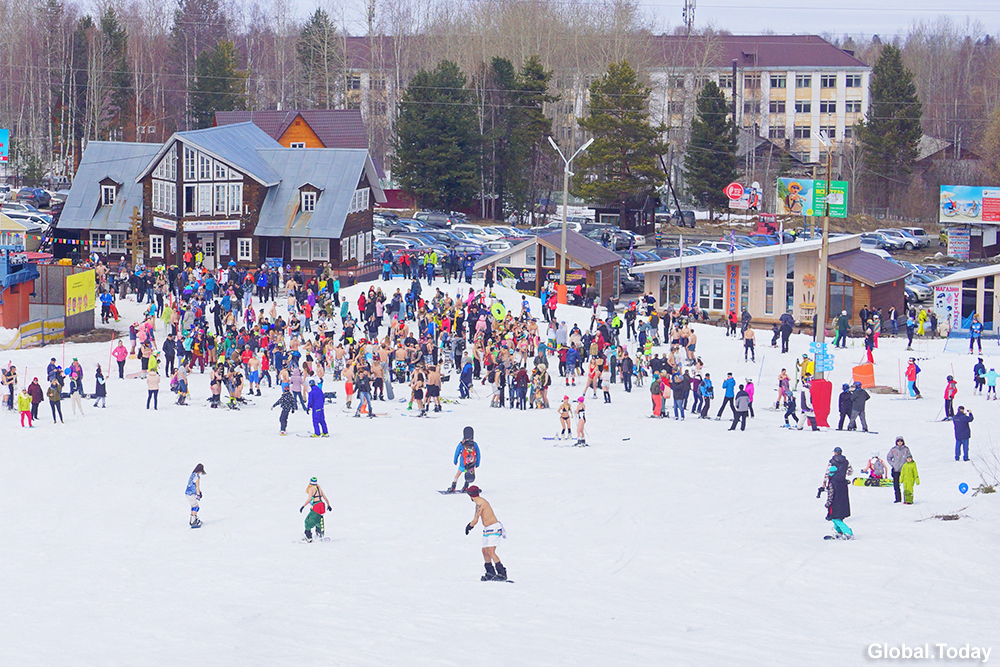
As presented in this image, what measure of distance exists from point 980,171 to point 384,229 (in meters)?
44.6

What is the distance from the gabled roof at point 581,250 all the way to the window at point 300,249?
10.3 meters

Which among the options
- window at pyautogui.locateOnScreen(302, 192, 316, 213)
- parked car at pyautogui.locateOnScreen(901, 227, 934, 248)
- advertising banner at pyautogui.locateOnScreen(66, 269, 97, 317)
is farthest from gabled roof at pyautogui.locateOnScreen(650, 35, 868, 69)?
advertising banner at pyautogui.locateOnScreen(66, 269, 97, 317)

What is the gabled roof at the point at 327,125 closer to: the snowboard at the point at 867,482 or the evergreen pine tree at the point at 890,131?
the evergreen pine tree at the point at 890,131

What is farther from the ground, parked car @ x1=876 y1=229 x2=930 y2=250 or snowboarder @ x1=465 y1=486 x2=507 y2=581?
parked car @ x1=876 y1=229 x2=930 y2=250

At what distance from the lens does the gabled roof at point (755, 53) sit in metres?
100

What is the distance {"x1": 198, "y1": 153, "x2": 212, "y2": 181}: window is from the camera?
5125 centimetres

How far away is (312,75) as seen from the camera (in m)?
96.4

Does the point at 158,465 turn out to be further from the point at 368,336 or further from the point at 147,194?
the point at 147,194

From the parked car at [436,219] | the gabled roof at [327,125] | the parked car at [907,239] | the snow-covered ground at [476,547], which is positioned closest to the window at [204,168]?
the gabled roof at [327,125]

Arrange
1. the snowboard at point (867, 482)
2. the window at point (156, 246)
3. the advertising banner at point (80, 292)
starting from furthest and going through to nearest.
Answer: the window at point (156, 246) → the advertising banner at point (80, 292) → the snowboard at point (867, 482)

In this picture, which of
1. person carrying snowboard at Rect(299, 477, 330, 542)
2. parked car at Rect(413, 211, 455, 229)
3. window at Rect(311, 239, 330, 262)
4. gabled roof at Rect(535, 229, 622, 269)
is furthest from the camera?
parked car at Rect(413, 211, 455, 229)

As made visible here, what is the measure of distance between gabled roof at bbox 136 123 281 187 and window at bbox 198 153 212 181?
382 mm

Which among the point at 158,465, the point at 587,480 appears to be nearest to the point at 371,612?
the point at 587,480

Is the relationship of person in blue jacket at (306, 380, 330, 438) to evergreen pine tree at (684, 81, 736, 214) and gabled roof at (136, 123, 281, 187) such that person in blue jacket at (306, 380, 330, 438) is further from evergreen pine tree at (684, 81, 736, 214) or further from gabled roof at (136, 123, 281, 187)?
evergreen pine tree at (684, 81, 736, 214)
